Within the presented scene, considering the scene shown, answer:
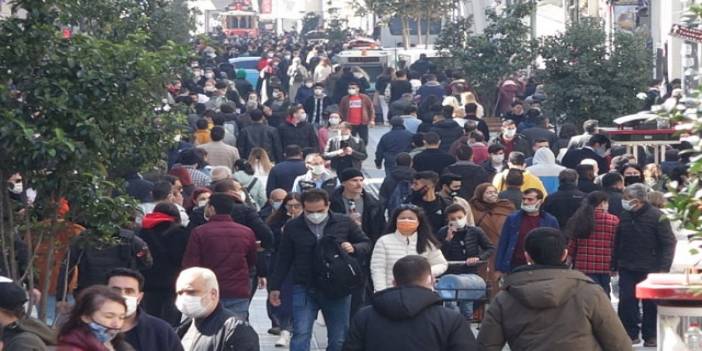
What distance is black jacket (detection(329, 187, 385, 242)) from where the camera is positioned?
16000 millimetres

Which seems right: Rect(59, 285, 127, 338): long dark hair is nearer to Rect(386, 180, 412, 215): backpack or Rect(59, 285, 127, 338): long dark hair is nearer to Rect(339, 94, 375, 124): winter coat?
Rect(386, 180, 412, 215): backpack

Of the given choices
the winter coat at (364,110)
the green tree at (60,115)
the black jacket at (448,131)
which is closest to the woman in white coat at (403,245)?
the green tree at (60,115)

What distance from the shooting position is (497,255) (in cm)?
1525

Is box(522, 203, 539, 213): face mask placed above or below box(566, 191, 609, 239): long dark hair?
above

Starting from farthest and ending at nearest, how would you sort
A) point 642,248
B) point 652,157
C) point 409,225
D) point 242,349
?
point 652,157
point 642,248
point 409,225
point 242,349

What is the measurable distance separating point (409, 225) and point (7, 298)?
5.49 metres

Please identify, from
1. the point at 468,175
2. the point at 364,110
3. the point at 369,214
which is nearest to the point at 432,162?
the point at 468,175

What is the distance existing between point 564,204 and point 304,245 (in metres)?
3.76

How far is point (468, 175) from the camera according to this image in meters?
19.5

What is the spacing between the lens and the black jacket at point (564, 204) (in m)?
16.7

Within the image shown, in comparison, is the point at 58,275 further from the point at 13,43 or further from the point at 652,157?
the point at 652,157

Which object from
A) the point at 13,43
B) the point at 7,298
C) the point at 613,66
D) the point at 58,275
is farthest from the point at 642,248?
the point at 613,66

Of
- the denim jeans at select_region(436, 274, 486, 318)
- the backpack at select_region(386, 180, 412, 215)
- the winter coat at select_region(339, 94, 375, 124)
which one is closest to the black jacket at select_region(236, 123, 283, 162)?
the winter coat at select_region(339, 94, 375, 124)

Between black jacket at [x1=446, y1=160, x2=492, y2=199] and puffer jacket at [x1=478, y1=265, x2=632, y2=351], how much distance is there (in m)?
9.88
